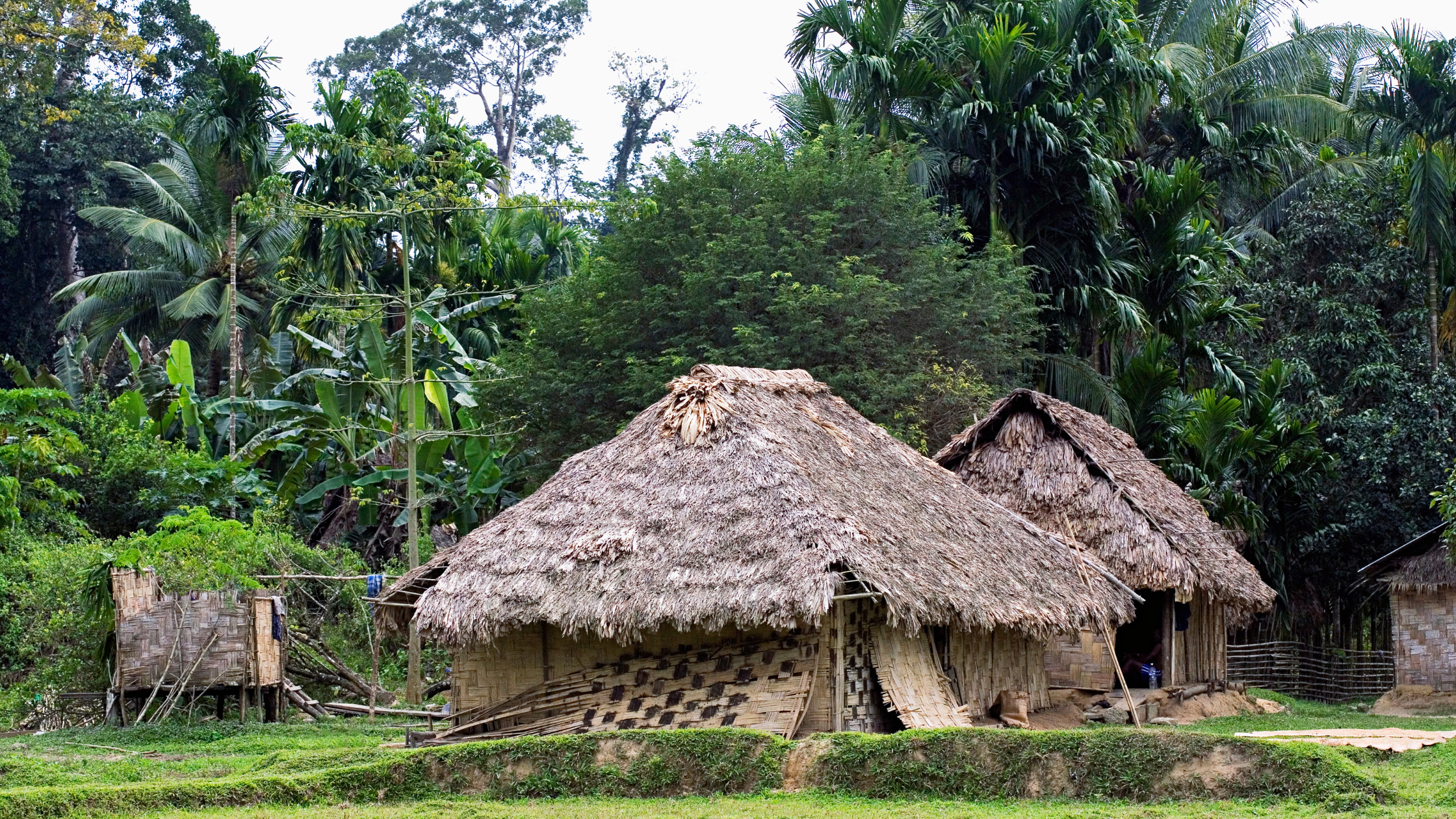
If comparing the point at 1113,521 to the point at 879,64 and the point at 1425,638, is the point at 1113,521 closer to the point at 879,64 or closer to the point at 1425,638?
the point at 1425,638

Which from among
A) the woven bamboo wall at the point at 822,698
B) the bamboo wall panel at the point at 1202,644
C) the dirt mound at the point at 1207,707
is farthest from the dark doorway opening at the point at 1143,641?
the woven bamboo wall at the point at 822,698

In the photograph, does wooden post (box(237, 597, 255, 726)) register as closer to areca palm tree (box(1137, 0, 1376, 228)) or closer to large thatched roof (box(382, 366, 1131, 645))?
large thatched roof (box(382, 366, 1131, 645))

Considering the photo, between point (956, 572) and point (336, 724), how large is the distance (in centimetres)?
738

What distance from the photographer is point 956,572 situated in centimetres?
1375

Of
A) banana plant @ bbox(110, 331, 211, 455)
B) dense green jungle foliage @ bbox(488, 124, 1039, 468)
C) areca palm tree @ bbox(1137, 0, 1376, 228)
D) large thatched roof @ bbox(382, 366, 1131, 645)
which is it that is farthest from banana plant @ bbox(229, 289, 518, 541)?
areca palm tree @ bbox(1137, 0, 1376, 228)

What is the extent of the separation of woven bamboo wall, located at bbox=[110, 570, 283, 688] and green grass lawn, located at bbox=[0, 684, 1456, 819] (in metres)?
0.66

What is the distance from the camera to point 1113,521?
17.8 metres

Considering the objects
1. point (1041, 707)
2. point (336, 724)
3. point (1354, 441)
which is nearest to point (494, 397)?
point (336, 724)

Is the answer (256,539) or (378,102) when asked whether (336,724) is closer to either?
(256,539)

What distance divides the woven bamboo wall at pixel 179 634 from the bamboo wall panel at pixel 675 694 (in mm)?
3170

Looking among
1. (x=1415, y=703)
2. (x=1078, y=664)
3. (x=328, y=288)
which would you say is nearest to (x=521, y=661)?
(x=1078, y=664)

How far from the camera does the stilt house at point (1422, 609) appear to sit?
62.0ft

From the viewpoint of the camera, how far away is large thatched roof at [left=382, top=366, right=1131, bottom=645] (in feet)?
42.0

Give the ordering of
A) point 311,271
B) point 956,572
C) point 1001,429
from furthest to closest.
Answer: point 311,271 → point 1001,429 → point 956,572
